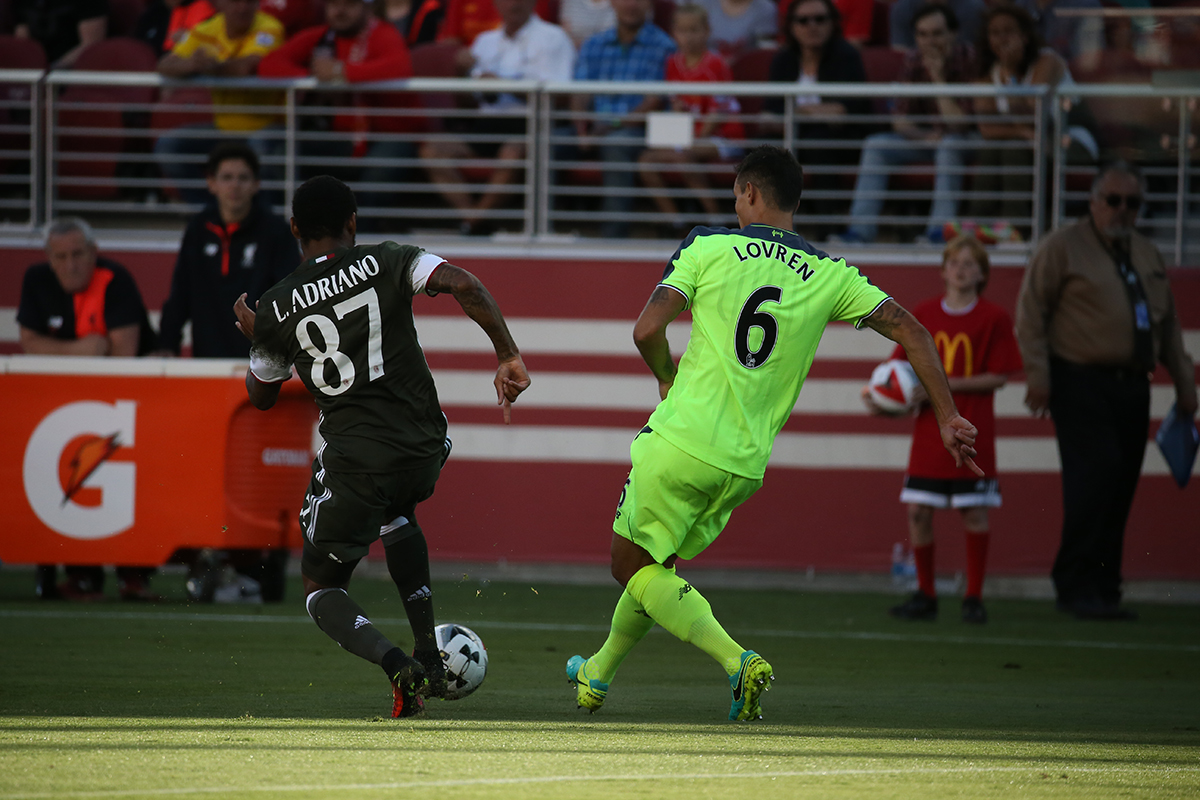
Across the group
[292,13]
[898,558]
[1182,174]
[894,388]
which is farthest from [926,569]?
[292,13]

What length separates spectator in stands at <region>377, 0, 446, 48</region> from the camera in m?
13.1

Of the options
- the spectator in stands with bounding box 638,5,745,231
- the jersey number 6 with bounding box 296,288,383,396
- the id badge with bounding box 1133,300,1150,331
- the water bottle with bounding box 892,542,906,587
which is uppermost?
the spectator in stands with bounding box 638,5,745,231

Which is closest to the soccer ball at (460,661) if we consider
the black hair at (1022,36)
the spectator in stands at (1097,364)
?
the spectator in stands at (1097,364)

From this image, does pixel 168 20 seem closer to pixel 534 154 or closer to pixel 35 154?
pixel 35 154

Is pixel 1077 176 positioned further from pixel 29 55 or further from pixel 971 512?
pixel 29 55

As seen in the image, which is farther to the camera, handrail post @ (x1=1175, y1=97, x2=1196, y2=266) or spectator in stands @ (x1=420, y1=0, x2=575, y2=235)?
spectator in stands @ (x1=420, y1=0, x2=575, y2=235)

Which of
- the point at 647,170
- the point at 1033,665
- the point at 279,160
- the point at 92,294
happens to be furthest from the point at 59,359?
the point at 1033,665

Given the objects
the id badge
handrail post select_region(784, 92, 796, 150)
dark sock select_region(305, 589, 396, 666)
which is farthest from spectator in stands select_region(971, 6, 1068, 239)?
dark sock select_region(305, 589, 396, 666)

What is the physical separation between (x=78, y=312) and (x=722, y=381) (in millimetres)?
5726

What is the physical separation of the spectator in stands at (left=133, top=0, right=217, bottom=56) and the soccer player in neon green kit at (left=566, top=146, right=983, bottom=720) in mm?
8119

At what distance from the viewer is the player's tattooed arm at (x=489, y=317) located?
212 inches

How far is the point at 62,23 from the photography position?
13.2 metres

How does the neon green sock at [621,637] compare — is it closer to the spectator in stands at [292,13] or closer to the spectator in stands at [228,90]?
the spectator in stands at [228,90]

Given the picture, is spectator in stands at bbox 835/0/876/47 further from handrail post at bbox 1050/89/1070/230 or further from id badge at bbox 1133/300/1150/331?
id badge at bbox 1133/300/1150/331
